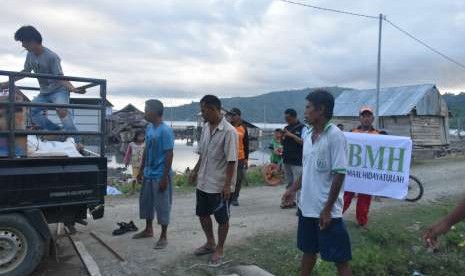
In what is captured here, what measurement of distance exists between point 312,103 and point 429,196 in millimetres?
8033

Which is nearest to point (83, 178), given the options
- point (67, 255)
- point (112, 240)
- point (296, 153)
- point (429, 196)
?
point (67, 255)

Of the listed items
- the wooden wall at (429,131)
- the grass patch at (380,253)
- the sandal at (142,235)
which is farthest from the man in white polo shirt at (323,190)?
the wooden wall at (429,131)

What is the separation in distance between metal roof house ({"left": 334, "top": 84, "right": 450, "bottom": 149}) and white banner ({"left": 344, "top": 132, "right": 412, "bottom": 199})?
54.8 feet

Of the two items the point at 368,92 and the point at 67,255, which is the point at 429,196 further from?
the point at 368,92

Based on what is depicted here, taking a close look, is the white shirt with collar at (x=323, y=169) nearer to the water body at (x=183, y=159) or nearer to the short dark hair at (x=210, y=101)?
the short dark hair at (x=210, y=101)

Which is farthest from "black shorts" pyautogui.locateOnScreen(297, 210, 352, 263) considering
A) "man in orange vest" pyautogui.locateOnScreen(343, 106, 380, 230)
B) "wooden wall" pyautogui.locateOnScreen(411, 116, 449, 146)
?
"wooden wall" pyautogui.locateOnScreen(411, 116, 449, 146)

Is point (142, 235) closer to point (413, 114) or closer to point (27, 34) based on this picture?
point (27, 34)

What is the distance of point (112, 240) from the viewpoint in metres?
6.13

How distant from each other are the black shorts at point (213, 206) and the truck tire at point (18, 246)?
69.0 inches

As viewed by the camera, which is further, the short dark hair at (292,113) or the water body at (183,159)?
the water body at (183,159)

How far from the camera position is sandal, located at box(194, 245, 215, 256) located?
214 inches

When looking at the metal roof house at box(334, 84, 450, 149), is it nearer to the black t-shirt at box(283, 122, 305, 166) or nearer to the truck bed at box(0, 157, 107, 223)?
the black t-shirt at box(283, 122, 305, 166)

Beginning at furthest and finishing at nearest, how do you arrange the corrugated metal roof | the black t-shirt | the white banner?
the corrugated metal roof < the black t-shirt < the white banner

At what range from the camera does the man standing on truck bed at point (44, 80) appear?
5.50 m
